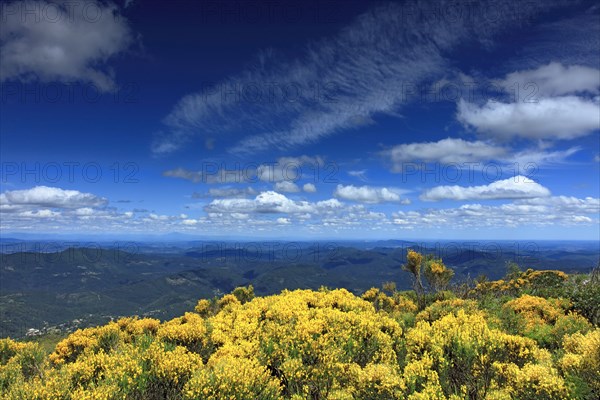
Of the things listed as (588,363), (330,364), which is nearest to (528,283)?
(588,363)

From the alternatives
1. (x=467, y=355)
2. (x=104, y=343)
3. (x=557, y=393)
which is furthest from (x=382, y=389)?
(x=104, y=343)

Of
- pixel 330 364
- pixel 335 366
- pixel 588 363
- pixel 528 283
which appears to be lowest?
pixel 528 283

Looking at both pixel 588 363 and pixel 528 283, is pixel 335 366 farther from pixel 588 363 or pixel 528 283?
pixel 528 283

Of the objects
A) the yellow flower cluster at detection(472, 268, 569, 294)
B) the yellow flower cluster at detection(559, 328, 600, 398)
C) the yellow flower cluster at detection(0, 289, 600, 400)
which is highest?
the yellow flower cluster at detection(559, 328, 600, 398)

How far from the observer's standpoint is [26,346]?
30.2m

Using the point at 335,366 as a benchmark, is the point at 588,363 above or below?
above

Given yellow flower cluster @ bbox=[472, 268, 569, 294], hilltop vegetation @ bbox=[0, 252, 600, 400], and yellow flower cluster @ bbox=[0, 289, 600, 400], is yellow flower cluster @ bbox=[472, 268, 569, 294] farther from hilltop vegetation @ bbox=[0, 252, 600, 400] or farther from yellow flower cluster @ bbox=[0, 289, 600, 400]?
yellow flower cluster @ bbox=[0, 289, 600, 400]

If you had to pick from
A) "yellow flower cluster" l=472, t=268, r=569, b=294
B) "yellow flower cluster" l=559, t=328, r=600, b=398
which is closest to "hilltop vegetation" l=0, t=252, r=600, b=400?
"yellow flower cluster" l=559, t=328, r=600, b=398

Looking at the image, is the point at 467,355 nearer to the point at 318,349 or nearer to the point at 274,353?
the point at 318,349

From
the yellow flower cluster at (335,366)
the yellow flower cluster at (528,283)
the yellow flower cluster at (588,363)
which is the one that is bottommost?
the yellow flower cluster at (528,283)

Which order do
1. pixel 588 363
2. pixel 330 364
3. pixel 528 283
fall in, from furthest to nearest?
pixel 528 283 < pixel 330 364 < pixel 588 363

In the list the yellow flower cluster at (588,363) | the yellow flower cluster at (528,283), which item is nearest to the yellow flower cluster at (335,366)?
the yellow flower cluster at (588,363)

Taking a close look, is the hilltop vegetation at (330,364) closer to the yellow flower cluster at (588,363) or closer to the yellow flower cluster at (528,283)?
the yellow flower cluster at (588,363)

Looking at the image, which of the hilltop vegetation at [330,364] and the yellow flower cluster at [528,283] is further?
the yellow flower cluster at [528,283]
